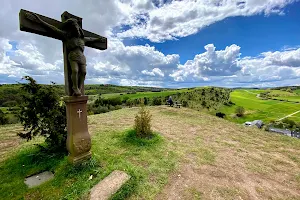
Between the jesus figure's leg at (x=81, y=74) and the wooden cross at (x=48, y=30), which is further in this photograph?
the jesus figure's leg at (x=81, y=74)

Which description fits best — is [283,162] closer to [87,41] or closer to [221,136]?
[221,136]

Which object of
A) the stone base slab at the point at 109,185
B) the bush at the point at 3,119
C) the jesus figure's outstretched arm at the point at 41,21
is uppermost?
the jesus figure's outstretched arm at the point at 41,21

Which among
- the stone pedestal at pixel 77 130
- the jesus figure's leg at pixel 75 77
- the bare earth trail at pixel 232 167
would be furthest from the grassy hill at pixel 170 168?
the jesus figure's leg at pixel 75 77

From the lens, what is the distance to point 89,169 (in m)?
3.75

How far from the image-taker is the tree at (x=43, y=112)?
412cm

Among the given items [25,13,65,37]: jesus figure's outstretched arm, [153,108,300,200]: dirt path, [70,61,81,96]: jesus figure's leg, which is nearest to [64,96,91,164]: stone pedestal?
[70,61,81,96]: jesus figure's leg

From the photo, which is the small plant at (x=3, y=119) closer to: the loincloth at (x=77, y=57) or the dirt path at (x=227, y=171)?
the loincloth at (x=77, y=57)

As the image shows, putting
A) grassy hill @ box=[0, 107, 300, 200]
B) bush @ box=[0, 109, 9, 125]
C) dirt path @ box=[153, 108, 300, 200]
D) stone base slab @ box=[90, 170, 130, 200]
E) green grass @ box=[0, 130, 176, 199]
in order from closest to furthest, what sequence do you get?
1. stone base slab @ box=[90, 170, 130, 200]
2. green grass @ box=[0, 130, 176, 199]
3. grassy hill @ box=[0, 107, 300, 200]
4. dirt path @ box=[153, 108, 300, 200]
5. bush @ box=[0, 109, 9, 125]

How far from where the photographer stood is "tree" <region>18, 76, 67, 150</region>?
4.12 metres

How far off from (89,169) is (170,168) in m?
1.95

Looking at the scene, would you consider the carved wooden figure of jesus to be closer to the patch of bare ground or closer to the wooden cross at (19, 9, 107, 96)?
the wooden cross at (19, 9, 107, 96)

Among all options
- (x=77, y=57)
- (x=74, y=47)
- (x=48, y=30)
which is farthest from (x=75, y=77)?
(x=48, y=30)

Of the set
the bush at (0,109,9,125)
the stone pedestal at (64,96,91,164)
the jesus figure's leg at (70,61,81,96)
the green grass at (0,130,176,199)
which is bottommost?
the bush at (0,109,9,125)

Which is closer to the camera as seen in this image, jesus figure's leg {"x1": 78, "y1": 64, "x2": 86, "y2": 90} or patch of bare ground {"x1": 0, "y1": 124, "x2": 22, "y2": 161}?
jesus figure's leg {"x1": 78, "y1": 64, "x2": 86, "y2": 90}
